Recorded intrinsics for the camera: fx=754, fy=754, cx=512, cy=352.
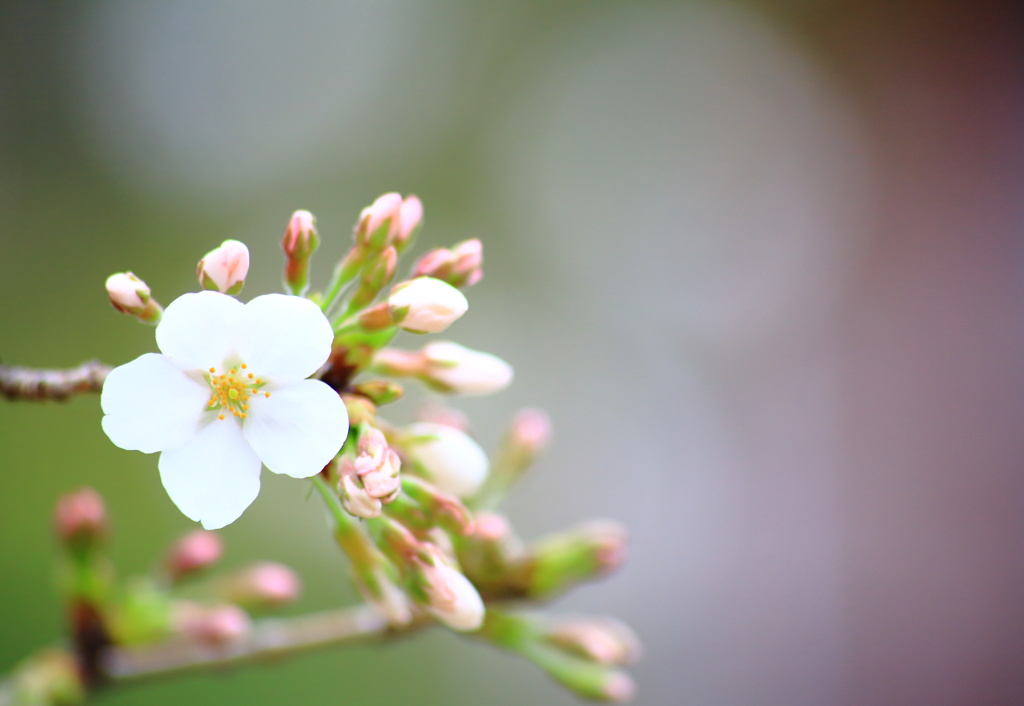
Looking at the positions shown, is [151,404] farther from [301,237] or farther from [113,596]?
[113,596]

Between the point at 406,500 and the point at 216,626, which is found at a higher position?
the point at 406,500

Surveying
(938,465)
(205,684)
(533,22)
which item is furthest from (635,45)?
(205,684)

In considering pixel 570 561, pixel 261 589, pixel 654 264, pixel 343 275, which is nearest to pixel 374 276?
pixel 343 275

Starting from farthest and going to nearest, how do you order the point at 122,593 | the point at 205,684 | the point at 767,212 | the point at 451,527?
the point at 767,212
the point at 205,684
the point at 122,593
the point at 451,527

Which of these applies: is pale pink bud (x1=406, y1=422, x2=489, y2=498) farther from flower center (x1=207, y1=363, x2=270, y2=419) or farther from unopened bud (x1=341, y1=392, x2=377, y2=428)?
flower center (x1=207, y1=363, x2=270, y2=419)

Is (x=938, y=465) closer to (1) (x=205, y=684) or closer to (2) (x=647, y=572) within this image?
(2) (x=647, y=572)

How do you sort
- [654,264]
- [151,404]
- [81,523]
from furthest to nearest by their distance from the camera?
1. [654,264]
2. [81,523]
3. [151,404]

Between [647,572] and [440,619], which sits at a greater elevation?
[647,572]
